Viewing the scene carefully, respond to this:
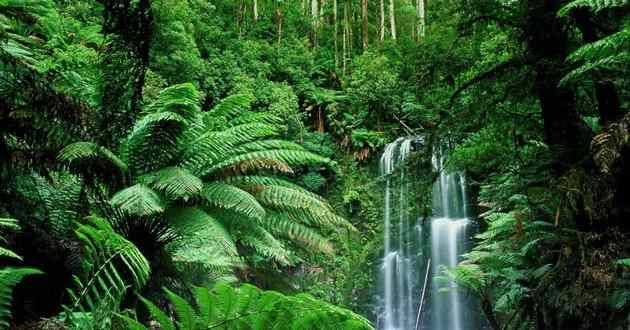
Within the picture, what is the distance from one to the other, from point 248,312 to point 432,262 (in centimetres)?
778

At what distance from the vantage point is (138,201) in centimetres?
336

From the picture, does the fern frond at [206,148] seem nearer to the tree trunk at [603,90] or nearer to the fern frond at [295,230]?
the fern frond at [295,230]

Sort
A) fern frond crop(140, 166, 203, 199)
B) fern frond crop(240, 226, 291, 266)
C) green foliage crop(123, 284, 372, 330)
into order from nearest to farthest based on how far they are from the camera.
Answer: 1. green foliage crop(123, 284, 372, 330)
2. fern frond crop(140, 166, 203, 199)
3. fern frond crop(240, 226, 291, 266)

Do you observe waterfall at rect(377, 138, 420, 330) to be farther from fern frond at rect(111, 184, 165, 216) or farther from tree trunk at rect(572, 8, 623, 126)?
fern frond at rect(111, 184, 165, 216)

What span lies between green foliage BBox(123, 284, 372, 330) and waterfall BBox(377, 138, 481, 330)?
668 centimetres

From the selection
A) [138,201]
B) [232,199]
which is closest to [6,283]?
[138,201]

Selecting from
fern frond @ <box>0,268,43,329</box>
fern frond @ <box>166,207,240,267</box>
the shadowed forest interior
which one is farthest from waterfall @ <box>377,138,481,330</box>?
fern frond @ <box>0,268,43,329</box>

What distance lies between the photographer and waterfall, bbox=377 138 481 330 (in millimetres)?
8062

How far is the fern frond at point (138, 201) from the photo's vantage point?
3.31m

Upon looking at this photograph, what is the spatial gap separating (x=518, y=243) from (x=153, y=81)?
5802mm

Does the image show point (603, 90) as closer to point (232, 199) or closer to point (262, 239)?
point (232, 199)

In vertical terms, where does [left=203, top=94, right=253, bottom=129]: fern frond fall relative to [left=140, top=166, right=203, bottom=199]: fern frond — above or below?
above

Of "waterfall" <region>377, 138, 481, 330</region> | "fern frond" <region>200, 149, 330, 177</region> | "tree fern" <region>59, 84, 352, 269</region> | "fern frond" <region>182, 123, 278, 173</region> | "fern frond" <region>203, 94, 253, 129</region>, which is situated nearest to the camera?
"tree fern" <region>59, 84, 352, 269</region>

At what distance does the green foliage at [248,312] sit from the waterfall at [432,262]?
263 inches
